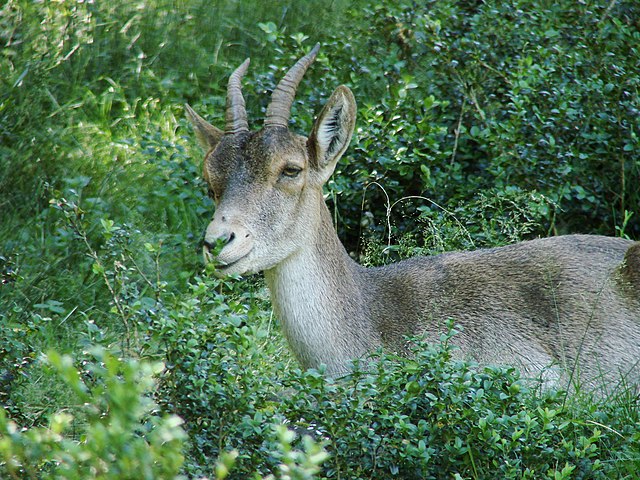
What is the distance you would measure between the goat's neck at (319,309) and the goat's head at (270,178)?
10 centimetres

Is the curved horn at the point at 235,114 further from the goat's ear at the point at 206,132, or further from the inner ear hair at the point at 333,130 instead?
the inner ear hair at the point at 333,130

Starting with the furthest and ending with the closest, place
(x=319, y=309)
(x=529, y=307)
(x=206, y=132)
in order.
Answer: (x=206, y=132) < (x=529, y=307) < (x=319, y=309)

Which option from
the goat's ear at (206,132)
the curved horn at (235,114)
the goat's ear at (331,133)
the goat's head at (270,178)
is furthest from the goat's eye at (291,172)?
the goat's ear at (206,132)

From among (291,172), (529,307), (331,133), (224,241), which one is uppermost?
(331,133)

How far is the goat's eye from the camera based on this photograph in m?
5.34

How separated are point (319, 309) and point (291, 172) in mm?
759

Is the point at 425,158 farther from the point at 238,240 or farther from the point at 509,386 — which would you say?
→ the point at 509,386

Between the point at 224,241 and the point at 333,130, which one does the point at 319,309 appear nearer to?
the point at 224,241

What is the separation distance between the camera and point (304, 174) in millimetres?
5426

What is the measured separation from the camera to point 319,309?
526 centimetres

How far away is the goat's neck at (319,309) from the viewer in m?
5.23

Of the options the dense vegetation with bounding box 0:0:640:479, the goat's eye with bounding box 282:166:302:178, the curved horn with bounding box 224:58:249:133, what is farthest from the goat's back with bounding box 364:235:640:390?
the curved horn with bounding box 224:58:249:133

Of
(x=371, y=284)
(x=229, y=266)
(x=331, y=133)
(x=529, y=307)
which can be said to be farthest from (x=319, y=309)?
(x=529, y=307)

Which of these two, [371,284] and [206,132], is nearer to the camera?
[371,284]
